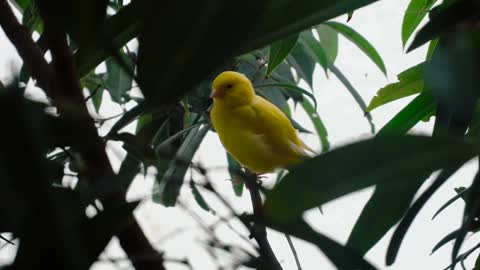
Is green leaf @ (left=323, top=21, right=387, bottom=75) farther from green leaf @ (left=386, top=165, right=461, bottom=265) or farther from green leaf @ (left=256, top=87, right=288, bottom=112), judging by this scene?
green leaf @ (left=386, top=165, right=461, bottom=265)

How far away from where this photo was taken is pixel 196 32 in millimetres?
297

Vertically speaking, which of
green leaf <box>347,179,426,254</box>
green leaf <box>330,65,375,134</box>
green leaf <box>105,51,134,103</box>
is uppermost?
green leaf <box>105,51,134,103</box>

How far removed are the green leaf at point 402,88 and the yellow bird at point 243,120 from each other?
344mm

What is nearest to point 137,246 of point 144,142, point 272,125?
point 144,142

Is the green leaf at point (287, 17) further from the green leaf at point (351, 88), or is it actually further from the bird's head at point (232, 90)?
the green leaf at point (351, 88)

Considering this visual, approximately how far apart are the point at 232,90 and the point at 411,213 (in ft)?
3.78

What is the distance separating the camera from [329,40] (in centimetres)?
212

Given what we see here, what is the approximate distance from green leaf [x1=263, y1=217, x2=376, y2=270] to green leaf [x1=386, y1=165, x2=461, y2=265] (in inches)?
1.3

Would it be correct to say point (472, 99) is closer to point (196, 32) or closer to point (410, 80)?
point (196, 32)

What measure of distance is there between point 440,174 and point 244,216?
137mm

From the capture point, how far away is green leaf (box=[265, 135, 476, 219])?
0.31m

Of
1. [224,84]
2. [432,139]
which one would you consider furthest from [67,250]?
[224,84]

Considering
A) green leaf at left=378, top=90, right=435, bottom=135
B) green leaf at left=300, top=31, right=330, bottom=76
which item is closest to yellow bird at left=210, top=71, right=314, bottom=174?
green leaf at left=300, top=31, right=330, bottom=76

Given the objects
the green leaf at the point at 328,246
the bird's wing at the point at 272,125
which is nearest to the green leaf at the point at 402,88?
the bird's wing at the point at 272,125
